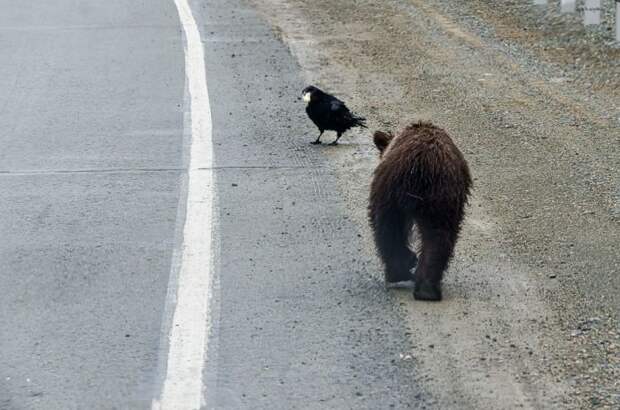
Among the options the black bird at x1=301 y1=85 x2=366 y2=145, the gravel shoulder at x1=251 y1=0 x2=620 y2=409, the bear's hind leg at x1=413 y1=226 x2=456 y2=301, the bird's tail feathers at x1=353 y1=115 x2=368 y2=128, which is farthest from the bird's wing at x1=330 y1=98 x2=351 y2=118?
the bear's hind leg at x1=413 y1=226 x2=456 y2=301

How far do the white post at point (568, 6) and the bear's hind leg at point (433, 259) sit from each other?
1127 cm

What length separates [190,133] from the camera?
1157 cm

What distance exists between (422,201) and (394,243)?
38cm

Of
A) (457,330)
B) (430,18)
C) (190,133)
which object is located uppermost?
(457,330)

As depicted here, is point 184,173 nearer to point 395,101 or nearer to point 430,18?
point 395,101

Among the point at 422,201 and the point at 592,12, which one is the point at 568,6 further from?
the point at 422,201

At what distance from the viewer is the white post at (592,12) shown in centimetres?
1678

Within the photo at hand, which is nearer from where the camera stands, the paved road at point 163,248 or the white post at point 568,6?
the paved road at point 163,248

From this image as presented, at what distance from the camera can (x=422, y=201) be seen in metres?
6.86

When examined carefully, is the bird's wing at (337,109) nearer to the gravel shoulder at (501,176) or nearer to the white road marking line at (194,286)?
the gravel shoulder at (501,176)

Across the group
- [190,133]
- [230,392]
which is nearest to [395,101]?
[190,133]

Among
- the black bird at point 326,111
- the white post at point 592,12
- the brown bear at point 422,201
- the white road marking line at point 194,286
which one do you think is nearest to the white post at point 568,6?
the white post at point 592,12

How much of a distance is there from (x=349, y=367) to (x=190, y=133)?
5.80m

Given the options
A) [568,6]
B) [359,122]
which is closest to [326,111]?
[359,122]
